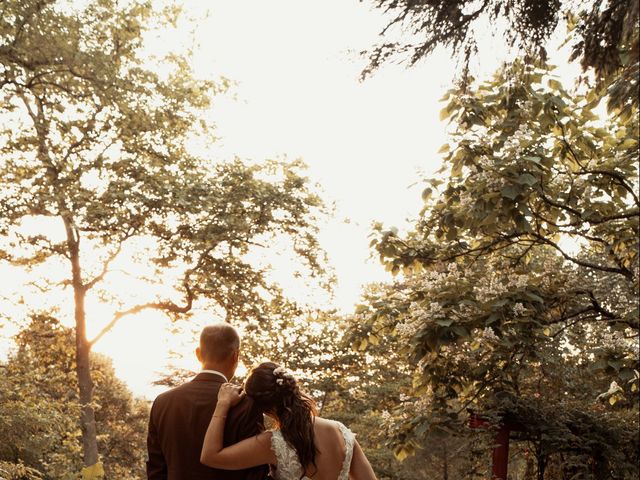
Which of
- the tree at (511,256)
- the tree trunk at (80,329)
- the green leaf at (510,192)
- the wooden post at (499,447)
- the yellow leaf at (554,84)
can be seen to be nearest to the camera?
the green leaf at (510,192)

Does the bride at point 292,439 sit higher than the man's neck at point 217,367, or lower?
lower

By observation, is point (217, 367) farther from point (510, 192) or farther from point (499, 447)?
point (499, 447)

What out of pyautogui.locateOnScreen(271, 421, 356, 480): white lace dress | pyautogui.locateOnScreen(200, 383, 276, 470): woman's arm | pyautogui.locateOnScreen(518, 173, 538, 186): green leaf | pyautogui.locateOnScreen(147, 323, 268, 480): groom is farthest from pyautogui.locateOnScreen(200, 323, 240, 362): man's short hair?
pyautogui.locateOnScreen(518, 173, 538, 186): green leaf

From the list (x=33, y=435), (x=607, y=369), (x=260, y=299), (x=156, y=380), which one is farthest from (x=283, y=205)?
(x=607, y=369)

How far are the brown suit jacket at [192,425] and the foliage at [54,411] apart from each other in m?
8.20

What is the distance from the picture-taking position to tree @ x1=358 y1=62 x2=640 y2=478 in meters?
6.64

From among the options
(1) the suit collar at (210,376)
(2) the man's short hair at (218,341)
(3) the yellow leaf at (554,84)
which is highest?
(3) the yellow leaf at (554,84)

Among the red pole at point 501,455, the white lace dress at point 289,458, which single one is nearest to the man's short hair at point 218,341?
the white lace dress at point 289,458

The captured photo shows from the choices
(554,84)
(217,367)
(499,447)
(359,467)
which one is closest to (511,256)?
(554,84)

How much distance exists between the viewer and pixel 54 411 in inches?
449

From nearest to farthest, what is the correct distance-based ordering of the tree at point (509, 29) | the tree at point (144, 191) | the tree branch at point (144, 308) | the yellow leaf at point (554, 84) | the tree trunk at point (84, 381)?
the tree at point (509, 29)
the yellow leaf at point (554, 84)
the tree at point (144, 191)
the tree trunk at point (84, 381)
the tree branch at point (144, 308)

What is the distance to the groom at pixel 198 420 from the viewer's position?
10.7 ft

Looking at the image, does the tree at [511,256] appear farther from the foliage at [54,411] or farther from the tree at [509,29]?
the foliage at [54,411]

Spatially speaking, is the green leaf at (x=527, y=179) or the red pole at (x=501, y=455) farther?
the red pole at (x=501, y=455)
